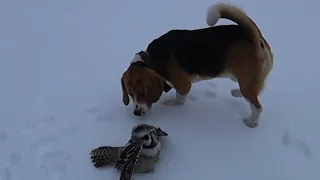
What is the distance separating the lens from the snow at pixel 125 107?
3.07 meters

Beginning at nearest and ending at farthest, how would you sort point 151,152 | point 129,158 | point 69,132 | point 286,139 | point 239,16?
point 129,158 < point 151,152 < point 239,16 < point 286,139 < point 69,132

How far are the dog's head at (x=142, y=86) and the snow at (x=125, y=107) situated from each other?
20 cm

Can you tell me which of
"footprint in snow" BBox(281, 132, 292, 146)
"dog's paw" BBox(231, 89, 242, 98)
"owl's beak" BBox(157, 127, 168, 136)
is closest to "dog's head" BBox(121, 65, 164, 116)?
"owl's beak" BBox(157, 127, 168, 136)

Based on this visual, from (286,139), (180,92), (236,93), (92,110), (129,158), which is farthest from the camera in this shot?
(236,93)

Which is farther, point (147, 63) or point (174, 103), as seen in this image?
point (174, 103)

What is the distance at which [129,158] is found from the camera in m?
2.82

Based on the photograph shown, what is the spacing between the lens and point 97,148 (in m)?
3.15

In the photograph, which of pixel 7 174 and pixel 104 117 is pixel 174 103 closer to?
pixel 104 117

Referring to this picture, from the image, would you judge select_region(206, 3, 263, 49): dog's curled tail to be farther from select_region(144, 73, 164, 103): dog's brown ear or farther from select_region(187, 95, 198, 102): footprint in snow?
select_region(187, 95, 198, 102): footprint in snow

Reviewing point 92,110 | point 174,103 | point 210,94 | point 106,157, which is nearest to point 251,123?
point 210,94

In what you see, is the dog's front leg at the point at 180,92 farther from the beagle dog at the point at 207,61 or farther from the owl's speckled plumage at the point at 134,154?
the owl's speckled plumage at the point at 134,154

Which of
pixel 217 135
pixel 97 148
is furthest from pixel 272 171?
pixel 97 148

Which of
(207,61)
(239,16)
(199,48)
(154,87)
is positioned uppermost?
(239,16)

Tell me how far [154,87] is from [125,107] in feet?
1.51
